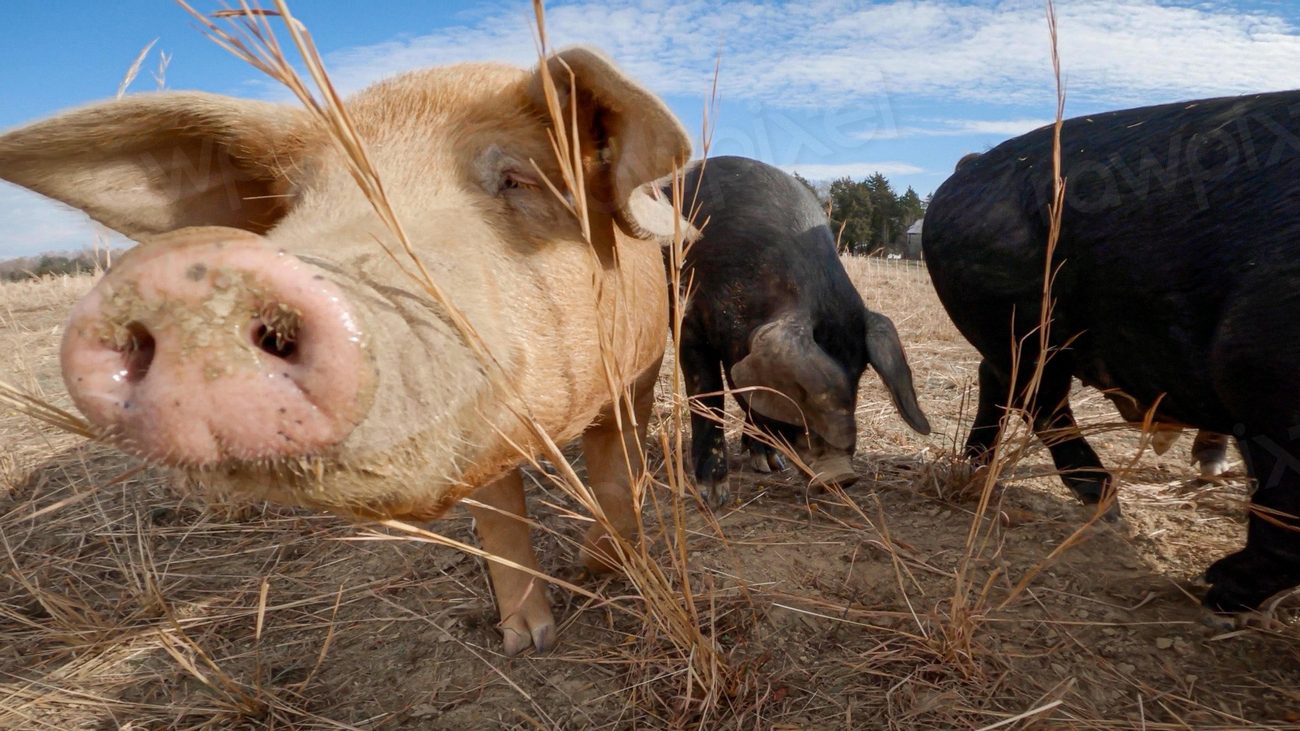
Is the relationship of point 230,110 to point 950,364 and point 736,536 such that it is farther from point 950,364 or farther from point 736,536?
point 950,364

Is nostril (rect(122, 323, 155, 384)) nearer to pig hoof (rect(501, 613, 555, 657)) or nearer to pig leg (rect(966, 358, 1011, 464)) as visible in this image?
pig hoof (rect(501, 613, 555, 657))

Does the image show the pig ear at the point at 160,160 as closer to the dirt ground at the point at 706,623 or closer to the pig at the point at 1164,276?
the dirt ground at the point at 706,623

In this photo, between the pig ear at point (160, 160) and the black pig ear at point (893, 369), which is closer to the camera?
the pig ear at point (160, 160)

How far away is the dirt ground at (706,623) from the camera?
1.86 m

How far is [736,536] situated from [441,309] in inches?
75.3

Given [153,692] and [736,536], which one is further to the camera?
[736,536]

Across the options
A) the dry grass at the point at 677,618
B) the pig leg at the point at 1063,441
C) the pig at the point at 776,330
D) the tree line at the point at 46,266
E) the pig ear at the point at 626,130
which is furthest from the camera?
the tree line at the point at 46,266

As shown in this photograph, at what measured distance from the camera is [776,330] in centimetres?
294

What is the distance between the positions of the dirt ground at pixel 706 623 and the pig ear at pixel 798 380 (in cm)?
41

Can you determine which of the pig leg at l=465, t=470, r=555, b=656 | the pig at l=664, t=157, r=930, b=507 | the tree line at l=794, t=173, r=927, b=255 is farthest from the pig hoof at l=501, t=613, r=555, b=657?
the tree line at l=794, t=173, r=927, b=255

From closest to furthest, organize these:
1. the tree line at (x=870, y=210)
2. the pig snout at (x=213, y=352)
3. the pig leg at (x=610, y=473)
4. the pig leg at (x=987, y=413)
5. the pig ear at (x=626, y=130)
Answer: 1. the pig snout at (x=213, y=352)
2. the pig ear at (x=626, y=130)
3. the pig leg at (x=610, y=473)
4. the pig leg at (x=987, y=413)
5. the tree line at (x=870, y=210)

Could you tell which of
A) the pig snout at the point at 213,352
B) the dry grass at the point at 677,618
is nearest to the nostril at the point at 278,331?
the pig snout at the point at 213,352

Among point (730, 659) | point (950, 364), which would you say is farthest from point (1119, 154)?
point (950, 364)

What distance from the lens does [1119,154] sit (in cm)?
238
